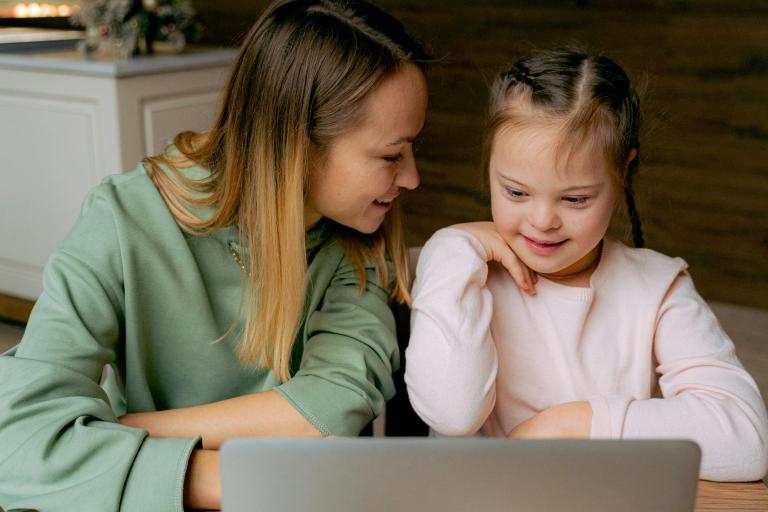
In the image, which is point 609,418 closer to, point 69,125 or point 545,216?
point 545,216

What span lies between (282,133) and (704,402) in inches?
24.1

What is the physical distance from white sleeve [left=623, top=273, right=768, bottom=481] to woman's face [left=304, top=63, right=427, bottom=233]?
1.29 ft

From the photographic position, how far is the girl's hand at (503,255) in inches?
42.8

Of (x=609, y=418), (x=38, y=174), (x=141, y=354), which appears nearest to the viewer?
(x=609, y=418)

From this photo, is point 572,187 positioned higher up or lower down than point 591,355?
higher up

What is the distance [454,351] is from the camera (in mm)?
1007

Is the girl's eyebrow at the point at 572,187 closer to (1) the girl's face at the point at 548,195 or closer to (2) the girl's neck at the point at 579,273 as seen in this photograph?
(1) the girl's face at the point at 548,195

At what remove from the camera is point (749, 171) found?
3.26 m

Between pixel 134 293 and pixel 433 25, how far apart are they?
3.01 meters

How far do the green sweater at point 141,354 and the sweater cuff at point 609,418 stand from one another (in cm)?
27

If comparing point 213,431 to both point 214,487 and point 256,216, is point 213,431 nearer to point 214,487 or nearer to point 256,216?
point 214,487

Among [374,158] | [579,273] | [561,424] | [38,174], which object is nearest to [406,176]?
[374,158]

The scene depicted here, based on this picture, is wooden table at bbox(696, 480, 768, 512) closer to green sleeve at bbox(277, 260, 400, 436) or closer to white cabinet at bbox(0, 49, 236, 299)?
green sleeve at bbox(277, 260, 400, 436)

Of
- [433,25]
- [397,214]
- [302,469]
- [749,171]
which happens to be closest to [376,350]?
[397,214]
